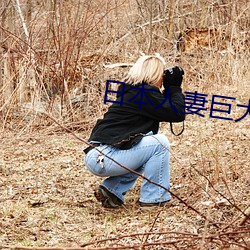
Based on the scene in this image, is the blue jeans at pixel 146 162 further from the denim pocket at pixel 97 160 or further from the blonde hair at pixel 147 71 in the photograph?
the blonde hair at pixel 147 71

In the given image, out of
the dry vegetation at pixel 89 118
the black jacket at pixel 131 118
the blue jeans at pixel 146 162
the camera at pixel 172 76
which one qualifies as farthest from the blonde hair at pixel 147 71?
the dry vegetation at pixel 89 118

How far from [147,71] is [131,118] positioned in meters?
0.37

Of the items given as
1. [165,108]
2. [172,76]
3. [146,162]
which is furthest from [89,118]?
[165,108]

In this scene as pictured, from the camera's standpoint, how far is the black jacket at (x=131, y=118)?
161 inches

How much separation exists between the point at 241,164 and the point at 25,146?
9.33 ft

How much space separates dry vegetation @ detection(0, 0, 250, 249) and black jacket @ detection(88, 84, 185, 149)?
17.3 inches

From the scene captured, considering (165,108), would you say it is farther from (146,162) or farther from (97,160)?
(97,160)

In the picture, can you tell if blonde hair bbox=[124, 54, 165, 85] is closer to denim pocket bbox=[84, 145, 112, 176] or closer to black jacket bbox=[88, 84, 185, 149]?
black jacket bbox=[88, 84, 185, 149]

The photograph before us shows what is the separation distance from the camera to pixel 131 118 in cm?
416

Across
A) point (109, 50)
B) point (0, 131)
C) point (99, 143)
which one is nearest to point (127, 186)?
point (99, 143)

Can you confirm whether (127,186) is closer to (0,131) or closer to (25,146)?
(25,146)

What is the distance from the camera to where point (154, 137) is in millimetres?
4078

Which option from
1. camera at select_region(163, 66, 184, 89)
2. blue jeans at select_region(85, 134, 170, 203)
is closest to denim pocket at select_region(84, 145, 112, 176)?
blue jeans at select_region(85, 134, 170, 203)

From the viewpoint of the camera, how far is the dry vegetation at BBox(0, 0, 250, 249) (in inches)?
154
